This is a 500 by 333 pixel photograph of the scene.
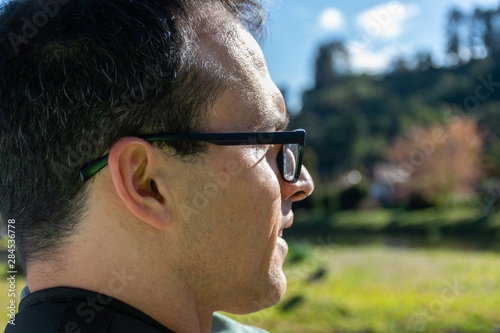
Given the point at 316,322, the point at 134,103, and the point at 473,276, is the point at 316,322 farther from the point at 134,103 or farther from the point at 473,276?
the point at 134,103

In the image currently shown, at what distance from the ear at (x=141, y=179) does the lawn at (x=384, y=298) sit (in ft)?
14.3

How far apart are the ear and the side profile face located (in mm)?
54

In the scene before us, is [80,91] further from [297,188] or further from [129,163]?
[297,188]

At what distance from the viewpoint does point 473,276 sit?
792cm

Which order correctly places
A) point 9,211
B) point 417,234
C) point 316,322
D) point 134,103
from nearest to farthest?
point 134,103 → point 9,211 → point 316,322 → point 417,234

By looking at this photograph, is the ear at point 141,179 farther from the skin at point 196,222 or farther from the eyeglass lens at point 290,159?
the eyeglass lens at point 290,159

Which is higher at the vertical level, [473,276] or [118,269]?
[118,269]

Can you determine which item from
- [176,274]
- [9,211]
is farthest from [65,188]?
[176,274]

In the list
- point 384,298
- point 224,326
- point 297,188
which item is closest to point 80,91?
point 297,188

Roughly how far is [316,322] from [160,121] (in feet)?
17.0

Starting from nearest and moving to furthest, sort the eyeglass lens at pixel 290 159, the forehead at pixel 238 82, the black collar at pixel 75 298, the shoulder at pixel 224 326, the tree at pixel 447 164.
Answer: the black collar at pixel 75 298, the forehead at pixel 238 82, the eyeglass lens at pixel 290 159, the shoulder at pixel 224 326, the tree at pixel 447 164

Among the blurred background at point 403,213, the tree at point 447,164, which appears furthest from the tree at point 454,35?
the tree at point 447,164

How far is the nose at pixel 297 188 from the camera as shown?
1.40 meters

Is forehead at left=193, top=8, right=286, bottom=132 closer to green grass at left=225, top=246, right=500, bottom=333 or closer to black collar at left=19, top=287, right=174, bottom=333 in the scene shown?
black collar at left=19, top=287, right=174, bottom=333
